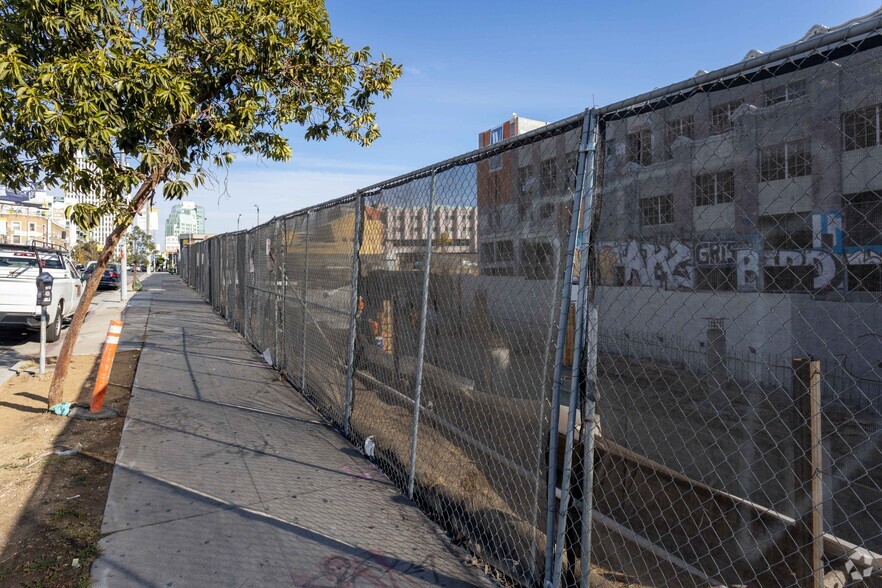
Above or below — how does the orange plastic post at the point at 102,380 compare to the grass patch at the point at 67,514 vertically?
above

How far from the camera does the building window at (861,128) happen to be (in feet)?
5.35

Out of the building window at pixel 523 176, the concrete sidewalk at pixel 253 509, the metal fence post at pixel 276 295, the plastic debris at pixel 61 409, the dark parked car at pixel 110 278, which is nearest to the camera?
the building window at pixel 523 176

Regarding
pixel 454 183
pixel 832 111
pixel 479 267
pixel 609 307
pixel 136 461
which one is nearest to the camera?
pixel 832 111

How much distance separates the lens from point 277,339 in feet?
29.2

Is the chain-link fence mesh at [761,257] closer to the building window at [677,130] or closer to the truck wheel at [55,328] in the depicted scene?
the building window at [677,130]

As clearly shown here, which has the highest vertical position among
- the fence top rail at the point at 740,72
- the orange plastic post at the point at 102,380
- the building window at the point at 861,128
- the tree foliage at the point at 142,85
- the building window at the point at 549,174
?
the tree foliage at the point at 142,85

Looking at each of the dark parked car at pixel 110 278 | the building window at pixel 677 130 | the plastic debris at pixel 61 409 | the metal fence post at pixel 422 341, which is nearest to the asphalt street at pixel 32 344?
the plastic debris at pixel 61 409

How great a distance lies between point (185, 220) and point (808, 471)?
175m

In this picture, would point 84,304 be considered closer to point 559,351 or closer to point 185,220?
point 559,351

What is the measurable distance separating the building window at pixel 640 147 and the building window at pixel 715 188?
30 centimetres

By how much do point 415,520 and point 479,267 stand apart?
1841 mm

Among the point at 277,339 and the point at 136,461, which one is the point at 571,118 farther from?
the point at 277,339

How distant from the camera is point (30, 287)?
11086 millimetres

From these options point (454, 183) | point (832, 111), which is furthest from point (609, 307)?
point (454, 183)
